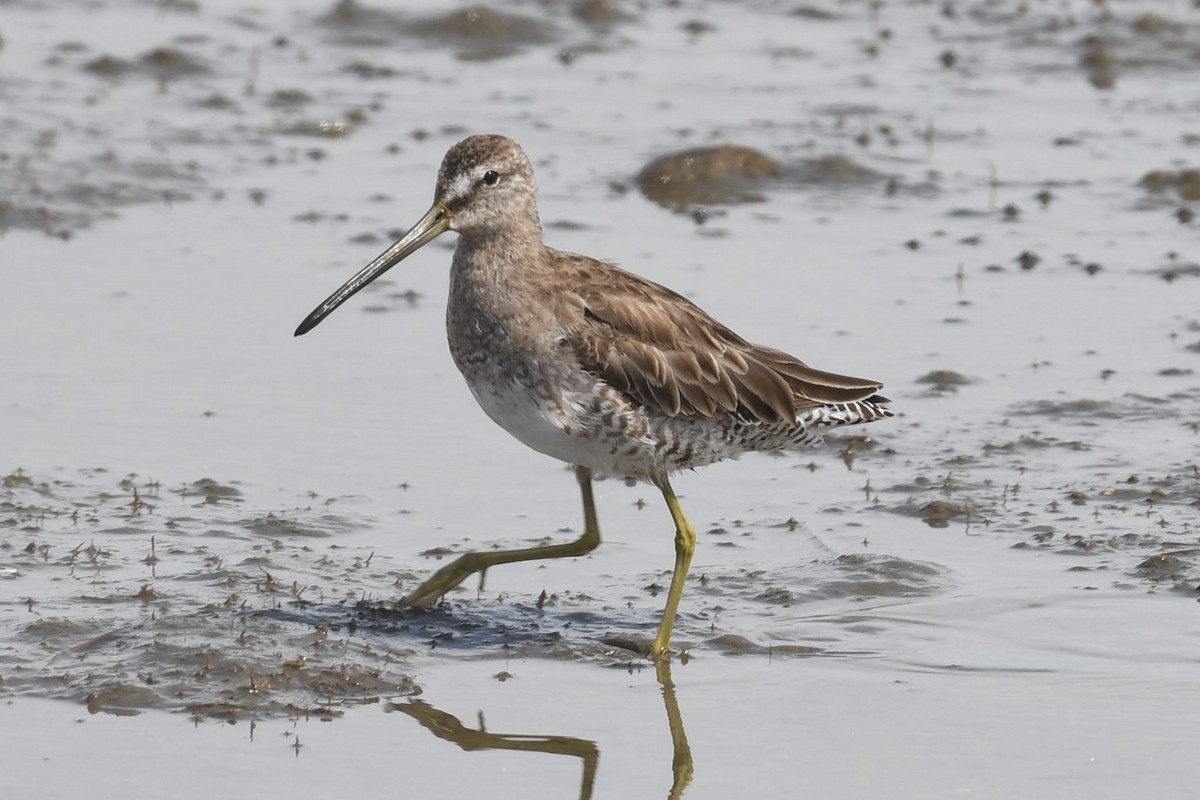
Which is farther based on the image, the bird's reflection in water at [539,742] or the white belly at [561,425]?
the white belly at [561,425]

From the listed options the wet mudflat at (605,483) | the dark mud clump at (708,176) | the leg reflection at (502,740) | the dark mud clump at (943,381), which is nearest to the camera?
the leg reflection at (502,740)

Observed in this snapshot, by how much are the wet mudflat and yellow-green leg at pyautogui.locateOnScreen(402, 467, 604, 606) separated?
0.09 meters

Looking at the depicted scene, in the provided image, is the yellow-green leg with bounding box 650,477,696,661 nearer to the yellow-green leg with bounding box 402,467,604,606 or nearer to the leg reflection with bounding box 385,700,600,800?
the yellow-green leg with bounding box 402,467,604,606

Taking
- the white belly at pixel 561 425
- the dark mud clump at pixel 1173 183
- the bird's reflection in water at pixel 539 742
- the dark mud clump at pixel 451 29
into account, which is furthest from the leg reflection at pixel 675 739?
the dark mud clump at pixel 451 29

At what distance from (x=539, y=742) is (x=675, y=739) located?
34 cm

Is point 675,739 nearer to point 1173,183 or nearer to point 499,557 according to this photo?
point 499,557

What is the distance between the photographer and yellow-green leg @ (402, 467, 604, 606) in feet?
19.6

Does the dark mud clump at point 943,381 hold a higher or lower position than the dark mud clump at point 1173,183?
lower

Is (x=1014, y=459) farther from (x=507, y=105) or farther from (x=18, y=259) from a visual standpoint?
(x=507, y=105)

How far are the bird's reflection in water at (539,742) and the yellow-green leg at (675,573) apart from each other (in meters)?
0.40

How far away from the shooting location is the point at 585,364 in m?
5.75

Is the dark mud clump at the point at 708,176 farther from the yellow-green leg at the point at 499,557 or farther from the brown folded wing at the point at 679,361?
the yellow-green leg at the point at 499,557

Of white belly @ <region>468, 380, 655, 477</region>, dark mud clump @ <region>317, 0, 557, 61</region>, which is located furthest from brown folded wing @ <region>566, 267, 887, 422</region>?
dark mud clump @ <region>317, 0, 557, 61</region>

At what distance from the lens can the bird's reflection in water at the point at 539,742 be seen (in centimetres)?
495
